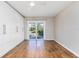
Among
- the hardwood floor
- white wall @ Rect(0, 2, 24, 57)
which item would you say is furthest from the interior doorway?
white wall @ Rect(0, 2, 24, 57)

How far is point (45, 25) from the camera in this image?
36.0 feet

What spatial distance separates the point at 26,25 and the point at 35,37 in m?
1.54

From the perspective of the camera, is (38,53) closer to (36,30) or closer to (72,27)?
(72,27)

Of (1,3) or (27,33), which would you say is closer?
(1,3)

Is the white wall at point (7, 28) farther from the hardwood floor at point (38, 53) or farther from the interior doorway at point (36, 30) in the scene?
the interior doorway at point (36, 30)

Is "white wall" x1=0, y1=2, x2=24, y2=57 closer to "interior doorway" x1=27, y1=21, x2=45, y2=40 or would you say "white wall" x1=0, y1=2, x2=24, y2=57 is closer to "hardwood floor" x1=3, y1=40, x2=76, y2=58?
"hardwood floor" x1=3, y1=40, x2=76, y2=58

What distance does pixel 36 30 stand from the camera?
11125 mm

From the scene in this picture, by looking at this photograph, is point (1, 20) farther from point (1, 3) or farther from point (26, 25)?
point (26, 25)

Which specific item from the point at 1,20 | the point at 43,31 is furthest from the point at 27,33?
the point at 1,20

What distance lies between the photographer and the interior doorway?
11.1 meters

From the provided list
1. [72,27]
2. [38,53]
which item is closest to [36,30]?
[38,53]

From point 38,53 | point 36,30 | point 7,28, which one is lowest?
point 38,53

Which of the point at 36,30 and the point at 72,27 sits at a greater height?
the point at 72,27

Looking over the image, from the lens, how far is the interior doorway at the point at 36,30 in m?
11.1
